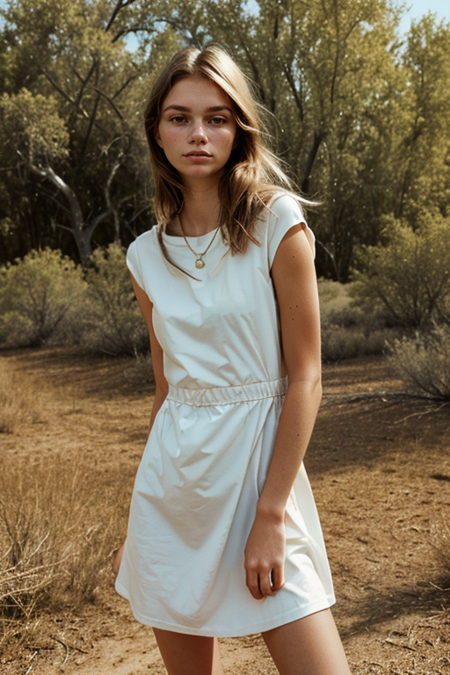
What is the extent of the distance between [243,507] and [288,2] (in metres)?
14.5

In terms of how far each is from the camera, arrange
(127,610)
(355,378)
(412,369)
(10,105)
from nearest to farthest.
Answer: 1. (127,610)
2. (412,369)
3. (355,378)
4. (10,105)

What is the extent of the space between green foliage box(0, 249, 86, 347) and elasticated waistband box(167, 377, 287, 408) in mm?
11802

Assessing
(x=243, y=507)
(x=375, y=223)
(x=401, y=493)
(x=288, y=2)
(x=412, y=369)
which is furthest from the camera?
(x=375, y=223)

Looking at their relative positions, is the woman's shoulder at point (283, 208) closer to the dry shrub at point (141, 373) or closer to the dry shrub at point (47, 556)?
the dry shrub at point (47, 556)

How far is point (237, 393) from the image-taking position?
4.48 feet

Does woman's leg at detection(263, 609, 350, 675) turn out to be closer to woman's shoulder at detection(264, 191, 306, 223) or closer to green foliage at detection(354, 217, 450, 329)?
woman's shoulder at detection(264, 191, 306, 223)

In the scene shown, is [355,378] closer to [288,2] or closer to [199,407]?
[199,407]

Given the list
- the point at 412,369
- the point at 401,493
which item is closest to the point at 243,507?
the point at 401,493

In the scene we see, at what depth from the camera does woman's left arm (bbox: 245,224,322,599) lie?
3.98 ft

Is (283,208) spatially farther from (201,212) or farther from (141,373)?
(141,373)

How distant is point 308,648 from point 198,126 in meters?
0.98

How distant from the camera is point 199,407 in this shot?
1.40m

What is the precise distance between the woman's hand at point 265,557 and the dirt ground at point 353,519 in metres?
1.46

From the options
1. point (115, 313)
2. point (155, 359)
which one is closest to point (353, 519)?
point (155, 359)
